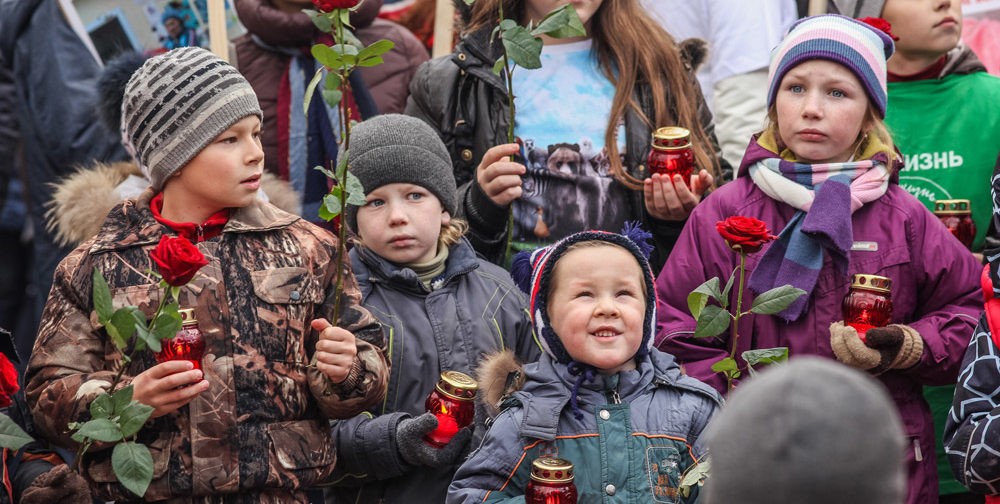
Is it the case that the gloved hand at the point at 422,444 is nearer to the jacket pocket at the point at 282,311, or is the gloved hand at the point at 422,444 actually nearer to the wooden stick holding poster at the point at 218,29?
the jacket pocket at the point at 282,311

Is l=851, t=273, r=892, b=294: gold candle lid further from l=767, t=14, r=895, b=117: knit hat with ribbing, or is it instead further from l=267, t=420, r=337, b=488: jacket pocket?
l=267, t=420, r=337, b=488: jacket pocket

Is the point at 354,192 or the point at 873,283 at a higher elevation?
the point at 354,192

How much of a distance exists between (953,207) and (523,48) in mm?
1726

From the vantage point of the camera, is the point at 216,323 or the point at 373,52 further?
the point at 216,323

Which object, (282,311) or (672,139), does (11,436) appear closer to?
(282,311)

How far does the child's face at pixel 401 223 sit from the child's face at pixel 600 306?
78cm

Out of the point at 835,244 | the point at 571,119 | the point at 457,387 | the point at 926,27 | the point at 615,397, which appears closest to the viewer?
the point at 615,397

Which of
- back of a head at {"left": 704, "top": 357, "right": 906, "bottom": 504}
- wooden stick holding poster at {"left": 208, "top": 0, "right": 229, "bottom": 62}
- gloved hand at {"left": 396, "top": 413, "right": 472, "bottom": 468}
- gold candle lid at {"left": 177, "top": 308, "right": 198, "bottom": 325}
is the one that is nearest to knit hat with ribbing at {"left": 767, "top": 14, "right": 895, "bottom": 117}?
gloved hand at {"left": 396, "top": 413, "right": 472, "bottom": 468}

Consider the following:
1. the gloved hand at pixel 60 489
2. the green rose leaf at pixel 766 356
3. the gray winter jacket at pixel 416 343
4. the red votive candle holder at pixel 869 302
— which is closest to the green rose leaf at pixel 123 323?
the gloved hand at pixel 60 489

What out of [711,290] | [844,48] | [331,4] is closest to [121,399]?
[331,4]

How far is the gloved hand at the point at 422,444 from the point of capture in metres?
4.22

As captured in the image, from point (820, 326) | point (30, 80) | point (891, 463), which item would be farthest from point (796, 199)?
point (30, 80)

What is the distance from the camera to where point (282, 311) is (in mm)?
4020

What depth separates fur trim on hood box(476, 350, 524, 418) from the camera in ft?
13.4
